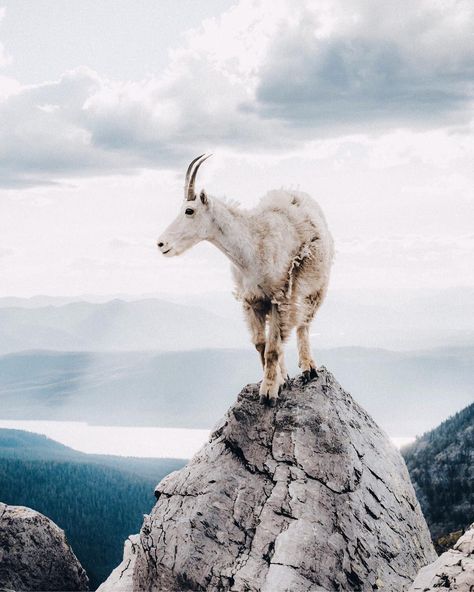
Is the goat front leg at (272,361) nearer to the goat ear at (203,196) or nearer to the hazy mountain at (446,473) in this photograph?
the goat ear at (203,196)

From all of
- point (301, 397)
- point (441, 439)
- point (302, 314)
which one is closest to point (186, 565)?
point (301, 397)

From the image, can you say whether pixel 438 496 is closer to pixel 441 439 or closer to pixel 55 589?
pixel 441 439

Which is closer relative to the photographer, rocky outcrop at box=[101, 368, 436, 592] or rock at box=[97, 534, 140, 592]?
rocky outcrop at box=[101, 368, 436, 592]

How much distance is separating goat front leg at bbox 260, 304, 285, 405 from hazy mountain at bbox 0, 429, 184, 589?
3482 centimetres

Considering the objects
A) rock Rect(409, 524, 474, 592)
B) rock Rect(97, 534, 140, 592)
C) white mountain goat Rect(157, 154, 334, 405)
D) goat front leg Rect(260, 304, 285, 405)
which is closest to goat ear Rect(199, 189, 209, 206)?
white mountain goat Rect(157, 154, 334, 405)

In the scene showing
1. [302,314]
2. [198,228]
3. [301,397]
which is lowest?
[301,397]

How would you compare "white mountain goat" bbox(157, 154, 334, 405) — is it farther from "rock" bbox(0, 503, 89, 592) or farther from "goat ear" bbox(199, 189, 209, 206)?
"rock" bbox(0, 503, 89, 592)

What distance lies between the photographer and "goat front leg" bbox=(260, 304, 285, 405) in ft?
40.9

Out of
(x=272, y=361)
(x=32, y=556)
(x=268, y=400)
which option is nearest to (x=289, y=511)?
(x=268, y=400)

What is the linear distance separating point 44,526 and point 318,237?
1206 cm

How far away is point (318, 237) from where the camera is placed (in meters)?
13.2

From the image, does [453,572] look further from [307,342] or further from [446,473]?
[446,473]

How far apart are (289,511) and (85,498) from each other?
176ft

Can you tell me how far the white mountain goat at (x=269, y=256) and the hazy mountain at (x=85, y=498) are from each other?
35.2 meters
